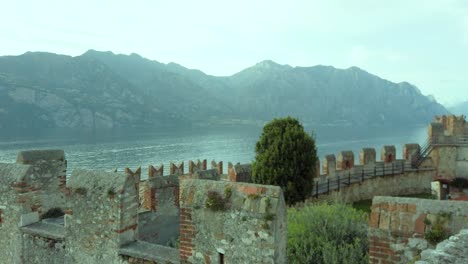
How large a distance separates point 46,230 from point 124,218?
2449 millimetres

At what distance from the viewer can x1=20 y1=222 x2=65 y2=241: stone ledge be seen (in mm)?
7867

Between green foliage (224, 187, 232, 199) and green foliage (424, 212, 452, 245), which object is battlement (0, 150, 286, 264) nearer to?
green foliage (224, 187, 232, 199)

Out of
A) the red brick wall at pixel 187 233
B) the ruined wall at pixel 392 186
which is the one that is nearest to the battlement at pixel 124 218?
the red brick wall at pixel 187 233

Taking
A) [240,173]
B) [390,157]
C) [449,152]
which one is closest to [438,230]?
[240,173]

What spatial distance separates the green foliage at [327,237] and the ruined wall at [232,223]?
2.95 m

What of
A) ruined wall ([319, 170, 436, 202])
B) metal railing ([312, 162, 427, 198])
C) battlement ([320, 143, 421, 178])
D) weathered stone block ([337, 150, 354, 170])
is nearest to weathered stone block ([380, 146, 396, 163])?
battlement ([320, 143, 421, 178])

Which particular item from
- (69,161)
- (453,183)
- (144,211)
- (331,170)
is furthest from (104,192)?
(69,161)

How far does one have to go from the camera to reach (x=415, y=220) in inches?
193

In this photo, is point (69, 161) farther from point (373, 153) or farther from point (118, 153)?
point (373, 153)

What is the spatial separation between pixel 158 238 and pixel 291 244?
12.8 feet

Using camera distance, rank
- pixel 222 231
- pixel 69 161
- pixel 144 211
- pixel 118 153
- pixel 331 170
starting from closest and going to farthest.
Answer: pixel 222 231 → pixel 144 211 → pixel 331 170 → pixel 69 161 → pixel 118 153

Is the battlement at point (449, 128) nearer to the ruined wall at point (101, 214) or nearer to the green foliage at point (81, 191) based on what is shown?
the ruined wall at point (101, 214)

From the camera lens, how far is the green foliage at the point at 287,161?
2177 cm

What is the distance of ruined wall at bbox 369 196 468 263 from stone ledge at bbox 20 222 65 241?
5.78m
